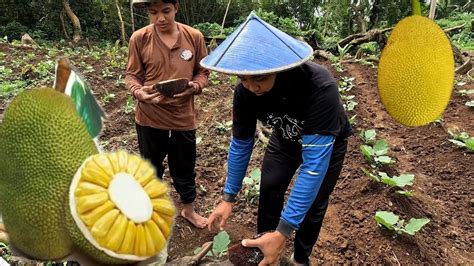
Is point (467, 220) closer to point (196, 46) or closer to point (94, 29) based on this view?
point (196, 46)

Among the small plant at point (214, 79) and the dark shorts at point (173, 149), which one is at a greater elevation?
the dark shorts at point (173, 149)

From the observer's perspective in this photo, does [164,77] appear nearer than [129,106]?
Yes

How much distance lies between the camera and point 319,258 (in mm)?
2551

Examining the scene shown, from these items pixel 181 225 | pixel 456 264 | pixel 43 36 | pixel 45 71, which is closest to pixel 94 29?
pixel 43 36

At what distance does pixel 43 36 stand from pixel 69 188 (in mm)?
15148

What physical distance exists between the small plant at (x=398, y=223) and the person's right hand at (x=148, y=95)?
4.82 ft

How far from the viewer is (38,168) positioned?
568mm

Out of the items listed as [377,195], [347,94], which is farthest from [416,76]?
[347,94]

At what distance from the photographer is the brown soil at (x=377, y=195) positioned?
2.59 metres

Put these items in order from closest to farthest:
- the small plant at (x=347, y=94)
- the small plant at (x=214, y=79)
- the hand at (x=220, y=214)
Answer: the hand at (x=220, y=214)
the small plant at (x=347, y=94)
the small plant at (x=214, y=79)

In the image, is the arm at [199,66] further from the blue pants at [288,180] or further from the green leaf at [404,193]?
the green leaf at [404,193]

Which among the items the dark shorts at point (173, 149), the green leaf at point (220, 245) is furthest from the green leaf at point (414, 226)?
the dark shorts at point (173, 149)

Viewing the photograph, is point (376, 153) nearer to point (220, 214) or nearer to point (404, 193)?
point (404, 193)

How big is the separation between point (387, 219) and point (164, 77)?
1.54 m
